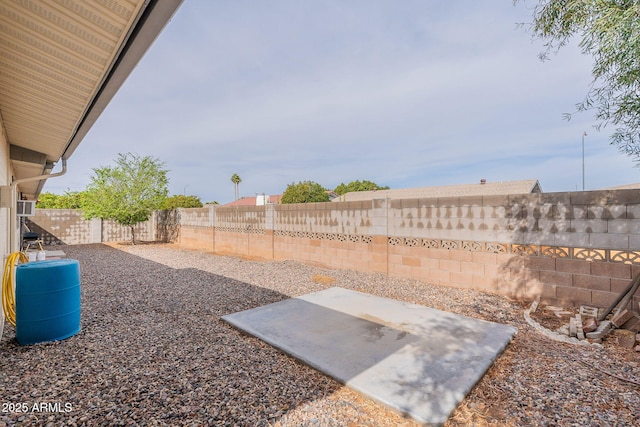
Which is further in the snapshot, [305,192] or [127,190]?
[305,192]

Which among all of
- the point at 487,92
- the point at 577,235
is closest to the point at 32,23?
the point at 577,235

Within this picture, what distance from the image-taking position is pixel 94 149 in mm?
14281

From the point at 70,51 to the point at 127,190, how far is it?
15.9 m

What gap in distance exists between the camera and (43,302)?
3467 mm

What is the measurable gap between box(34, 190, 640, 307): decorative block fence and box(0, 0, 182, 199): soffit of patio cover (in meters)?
6.05

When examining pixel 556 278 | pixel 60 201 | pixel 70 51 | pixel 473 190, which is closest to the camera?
pixel 70 51

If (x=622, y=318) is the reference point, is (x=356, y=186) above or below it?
above

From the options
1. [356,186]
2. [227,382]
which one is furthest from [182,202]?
[227,382]

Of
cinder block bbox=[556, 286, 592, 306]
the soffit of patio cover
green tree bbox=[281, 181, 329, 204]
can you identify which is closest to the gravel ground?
cinder block bbox=[556, 286, 592, 306]

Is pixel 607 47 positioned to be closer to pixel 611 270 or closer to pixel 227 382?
pixel 611 270

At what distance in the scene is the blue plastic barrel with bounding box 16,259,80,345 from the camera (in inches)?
134

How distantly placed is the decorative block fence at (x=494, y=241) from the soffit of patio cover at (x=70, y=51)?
19.8ft

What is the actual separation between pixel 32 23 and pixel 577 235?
7163 mm

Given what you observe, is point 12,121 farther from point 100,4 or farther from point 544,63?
point 544,63
